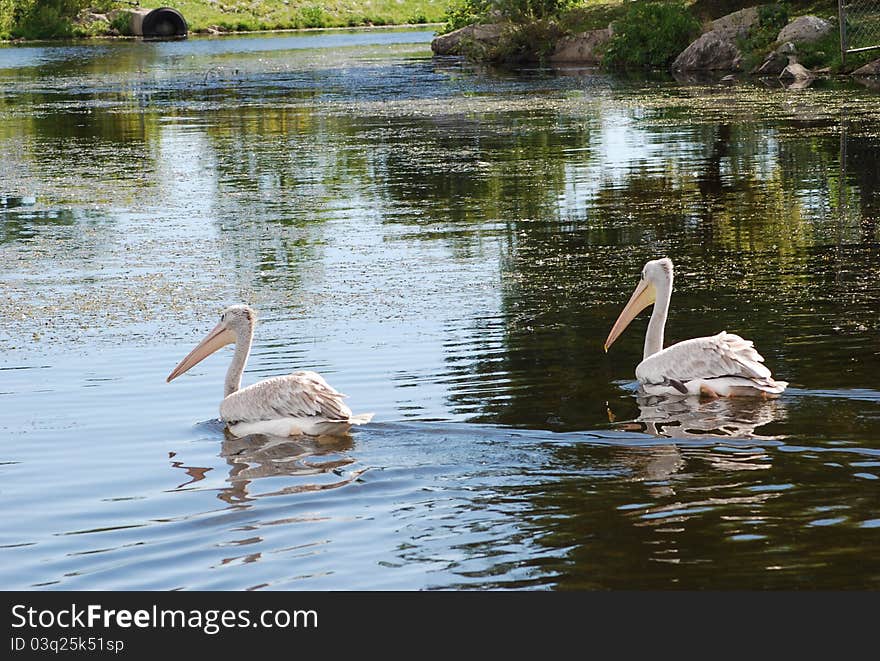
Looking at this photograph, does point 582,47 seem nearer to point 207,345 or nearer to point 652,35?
point 652,35

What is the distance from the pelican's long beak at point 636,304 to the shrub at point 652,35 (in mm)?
27230

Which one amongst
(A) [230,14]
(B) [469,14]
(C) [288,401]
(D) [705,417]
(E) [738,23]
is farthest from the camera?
(A) [230,14]

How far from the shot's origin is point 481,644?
4.61 metres

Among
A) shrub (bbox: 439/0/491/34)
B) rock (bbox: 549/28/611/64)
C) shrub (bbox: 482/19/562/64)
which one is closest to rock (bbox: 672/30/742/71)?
rock (bbox: 549/28/611/64)

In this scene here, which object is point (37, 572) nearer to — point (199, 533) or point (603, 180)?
point (199, 533)

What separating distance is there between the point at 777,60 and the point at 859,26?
96.8 inches

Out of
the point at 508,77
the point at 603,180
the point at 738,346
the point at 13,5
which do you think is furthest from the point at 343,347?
the point at 13,5

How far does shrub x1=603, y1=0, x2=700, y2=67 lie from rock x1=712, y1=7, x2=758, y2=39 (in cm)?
81

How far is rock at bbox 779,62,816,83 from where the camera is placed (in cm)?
2847

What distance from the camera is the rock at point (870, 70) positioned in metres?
28.2

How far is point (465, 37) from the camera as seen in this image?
4366 centimetres

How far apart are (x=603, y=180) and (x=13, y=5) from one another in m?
57.9

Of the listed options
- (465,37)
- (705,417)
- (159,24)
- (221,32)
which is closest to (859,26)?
(465,37)

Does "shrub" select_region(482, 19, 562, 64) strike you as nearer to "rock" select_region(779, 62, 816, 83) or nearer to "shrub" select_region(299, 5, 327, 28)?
"rock" select_region(779, 62, 816, 83)
